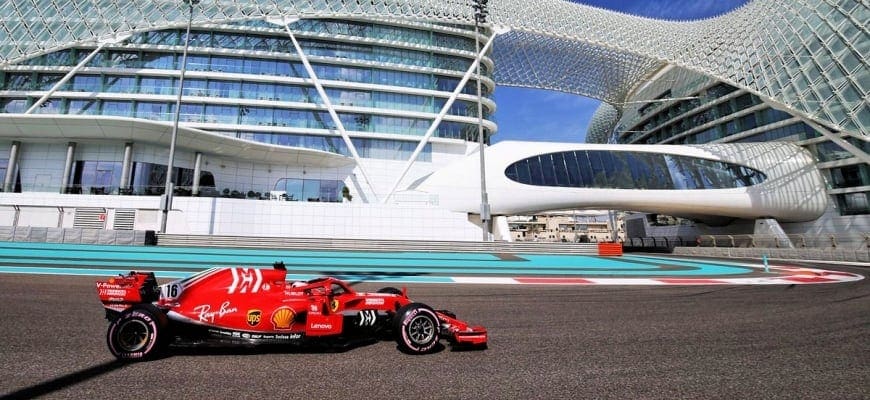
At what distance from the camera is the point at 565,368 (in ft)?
12.5

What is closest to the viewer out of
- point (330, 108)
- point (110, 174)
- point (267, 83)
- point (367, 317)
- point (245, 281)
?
point (245, 281)

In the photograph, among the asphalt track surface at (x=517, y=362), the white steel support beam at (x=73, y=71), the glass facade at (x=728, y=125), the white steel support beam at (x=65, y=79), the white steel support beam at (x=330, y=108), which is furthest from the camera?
the glass facade at (x=728, y=125)

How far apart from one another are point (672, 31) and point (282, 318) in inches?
2191

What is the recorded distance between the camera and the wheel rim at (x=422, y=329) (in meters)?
4.38

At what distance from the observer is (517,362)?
4.04 metres

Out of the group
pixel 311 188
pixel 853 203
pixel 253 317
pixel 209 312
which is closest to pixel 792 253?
pixel 853 203

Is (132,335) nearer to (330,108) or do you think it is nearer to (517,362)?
(517,362)

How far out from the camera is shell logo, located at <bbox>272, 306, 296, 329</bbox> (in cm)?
417

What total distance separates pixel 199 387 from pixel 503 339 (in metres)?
3.42

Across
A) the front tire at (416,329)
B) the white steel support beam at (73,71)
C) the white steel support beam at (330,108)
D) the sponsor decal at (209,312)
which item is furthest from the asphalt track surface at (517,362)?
the white steel support beam at (73,71)

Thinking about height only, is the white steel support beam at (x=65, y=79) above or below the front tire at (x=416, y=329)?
above

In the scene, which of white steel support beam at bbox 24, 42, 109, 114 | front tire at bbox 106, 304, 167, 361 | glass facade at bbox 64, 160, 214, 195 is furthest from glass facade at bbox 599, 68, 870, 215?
white steel support beam at bbox 24, 42, 109, 114

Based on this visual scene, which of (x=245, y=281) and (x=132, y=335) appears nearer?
(x=132, y=335)

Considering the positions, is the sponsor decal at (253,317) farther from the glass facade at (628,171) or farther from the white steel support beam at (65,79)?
the white steel support beam at (65,79)
